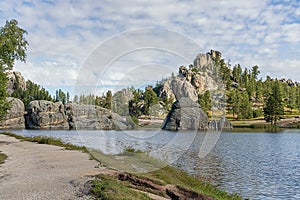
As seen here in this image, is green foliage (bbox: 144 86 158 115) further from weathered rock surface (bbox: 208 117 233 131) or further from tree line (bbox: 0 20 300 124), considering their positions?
weathered rock surface (bbox: 208 117 233 131)

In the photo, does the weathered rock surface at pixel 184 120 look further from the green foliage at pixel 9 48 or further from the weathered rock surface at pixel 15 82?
the weathered rock surface at pixel 15 82

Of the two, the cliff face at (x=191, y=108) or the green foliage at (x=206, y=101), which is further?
the green foliage at (x=206, y=101)

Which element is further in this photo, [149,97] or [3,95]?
[149,97]

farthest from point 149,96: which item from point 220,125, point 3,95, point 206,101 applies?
point 206,101

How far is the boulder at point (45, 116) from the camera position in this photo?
412ft

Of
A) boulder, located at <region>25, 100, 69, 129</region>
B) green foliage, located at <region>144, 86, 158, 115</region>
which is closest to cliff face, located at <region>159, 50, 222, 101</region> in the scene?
green foliage, located at <region>144, 86, 158, 115</region>

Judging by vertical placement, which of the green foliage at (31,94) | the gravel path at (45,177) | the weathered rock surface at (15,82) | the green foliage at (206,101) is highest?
the weathered rock surface at (15,82)

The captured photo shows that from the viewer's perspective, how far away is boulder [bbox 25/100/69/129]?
126 meters

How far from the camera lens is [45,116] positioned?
413ft

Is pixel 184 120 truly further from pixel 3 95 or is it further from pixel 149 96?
pixel 3 95

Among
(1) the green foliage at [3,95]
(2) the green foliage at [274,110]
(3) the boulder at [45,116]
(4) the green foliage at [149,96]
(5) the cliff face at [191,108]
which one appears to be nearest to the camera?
(1) the green foliage at [3,95]

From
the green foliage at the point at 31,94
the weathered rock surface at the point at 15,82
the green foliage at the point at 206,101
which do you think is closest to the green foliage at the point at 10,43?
the green foliage at the point at 206,101

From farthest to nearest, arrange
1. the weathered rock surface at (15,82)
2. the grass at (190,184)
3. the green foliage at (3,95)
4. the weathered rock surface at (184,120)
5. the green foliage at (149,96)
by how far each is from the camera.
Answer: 1. the weathered rock surface at (15,82)
2. the weathered rock surface at (184,120)
3. the green foliage at (149,96)
4. the green foliage at (3,95)
5. the grass at (190,184)

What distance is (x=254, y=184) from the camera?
24516mm
